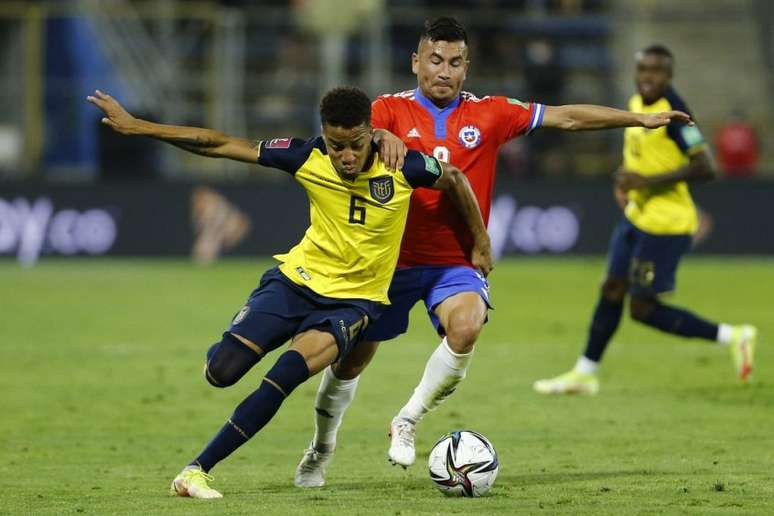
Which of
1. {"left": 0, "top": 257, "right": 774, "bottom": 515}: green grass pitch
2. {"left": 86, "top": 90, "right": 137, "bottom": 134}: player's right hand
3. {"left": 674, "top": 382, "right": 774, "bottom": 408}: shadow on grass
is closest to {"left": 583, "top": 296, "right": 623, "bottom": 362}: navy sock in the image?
{"left": 0, "top": 257, "right": 774, "bottom": 515}: green grass pitch

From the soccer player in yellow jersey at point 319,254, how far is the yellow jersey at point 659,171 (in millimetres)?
4033

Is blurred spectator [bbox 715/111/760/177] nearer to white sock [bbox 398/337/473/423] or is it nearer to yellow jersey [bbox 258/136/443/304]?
white sock [bbox 398/337/473/423]

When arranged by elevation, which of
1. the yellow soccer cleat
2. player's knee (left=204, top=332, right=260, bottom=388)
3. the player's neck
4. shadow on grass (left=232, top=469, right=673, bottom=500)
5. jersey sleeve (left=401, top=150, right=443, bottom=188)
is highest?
the player's neck

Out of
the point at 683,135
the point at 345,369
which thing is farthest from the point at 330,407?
the point at 683,135

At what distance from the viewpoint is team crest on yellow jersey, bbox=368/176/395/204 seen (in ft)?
22.4

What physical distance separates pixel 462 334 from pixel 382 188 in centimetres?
89

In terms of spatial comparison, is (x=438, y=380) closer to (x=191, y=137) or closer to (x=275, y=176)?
(x=191, y=137)

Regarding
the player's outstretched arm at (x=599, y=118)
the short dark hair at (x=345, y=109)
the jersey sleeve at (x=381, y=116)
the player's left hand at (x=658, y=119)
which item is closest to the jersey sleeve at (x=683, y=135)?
the player's outstretched arm at (x=599, y=118)

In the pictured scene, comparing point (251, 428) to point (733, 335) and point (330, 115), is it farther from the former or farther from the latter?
point (733, 335)

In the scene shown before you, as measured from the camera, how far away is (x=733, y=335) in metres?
11.0

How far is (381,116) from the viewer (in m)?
7.48

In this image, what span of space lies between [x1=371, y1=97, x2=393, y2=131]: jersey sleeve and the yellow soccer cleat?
6.85ft

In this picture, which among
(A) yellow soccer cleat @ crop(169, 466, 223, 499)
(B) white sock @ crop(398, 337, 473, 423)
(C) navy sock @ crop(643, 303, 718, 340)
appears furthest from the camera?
(C) navy sock @ crop(643, 303, 718, 340)

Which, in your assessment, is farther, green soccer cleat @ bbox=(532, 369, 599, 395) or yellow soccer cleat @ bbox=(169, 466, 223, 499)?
green soccer cleat @ bbox=(532, 369, 599, 395)
